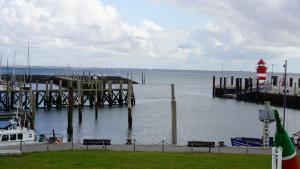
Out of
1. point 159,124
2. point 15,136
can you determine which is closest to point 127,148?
point 15,136

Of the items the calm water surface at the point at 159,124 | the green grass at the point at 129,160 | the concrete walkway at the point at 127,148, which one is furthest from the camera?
the calm water surface at the point at 159,124

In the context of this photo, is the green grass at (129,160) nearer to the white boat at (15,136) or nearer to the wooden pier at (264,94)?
the white boat at (15,136)

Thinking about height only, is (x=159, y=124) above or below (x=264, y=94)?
below

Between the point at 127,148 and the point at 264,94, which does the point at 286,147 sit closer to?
the point at 127,148

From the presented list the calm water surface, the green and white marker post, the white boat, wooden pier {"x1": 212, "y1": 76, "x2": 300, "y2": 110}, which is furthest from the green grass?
wooden pier {"x1": 212, "y1": 76, "x2": 300, "y2": 110}

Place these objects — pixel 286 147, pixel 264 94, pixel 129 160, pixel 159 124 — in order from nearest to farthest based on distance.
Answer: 1. pixel 286 147
2. pixel 129 160
3. pixel 159 124
4. pixel 264 94

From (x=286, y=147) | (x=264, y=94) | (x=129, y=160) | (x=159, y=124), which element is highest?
(x=286, y=147)

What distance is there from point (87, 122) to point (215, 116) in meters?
23.8

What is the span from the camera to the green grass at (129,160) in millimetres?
25078

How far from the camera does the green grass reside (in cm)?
2508

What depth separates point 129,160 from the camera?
27.1 meters

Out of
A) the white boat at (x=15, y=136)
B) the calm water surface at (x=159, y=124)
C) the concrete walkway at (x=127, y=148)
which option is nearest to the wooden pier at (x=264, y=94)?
the calm water surface at (x=159, y=124)

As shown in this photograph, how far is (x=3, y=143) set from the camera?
3638 centimetres

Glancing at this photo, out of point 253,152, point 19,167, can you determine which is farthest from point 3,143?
point 253,152
